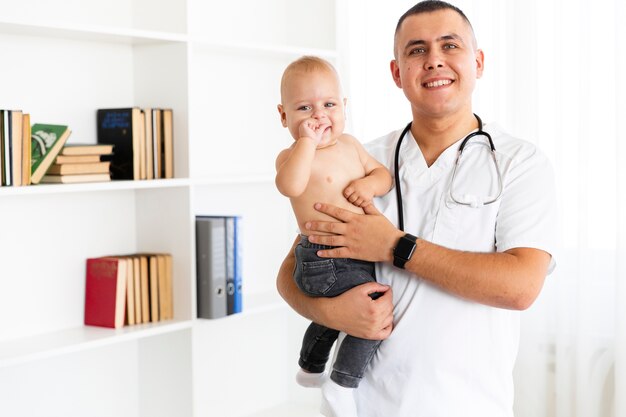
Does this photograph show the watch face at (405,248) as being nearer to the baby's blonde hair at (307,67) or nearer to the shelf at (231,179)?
the baby's blonde hair at (307,67)

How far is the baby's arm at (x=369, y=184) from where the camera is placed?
203 cm

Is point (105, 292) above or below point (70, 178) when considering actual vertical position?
below

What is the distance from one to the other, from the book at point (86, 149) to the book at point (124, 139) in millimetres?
60

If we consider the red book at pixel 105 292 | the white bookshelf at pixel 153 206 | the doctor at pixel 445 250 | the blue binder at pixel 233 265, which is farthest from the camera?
the blue binder at pixel 233 265

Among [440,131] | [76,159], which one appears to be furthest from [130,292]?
[440,131]

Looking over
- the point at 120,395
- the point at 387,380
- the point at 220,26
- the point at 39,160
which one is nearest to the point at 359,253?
the point at 387,380

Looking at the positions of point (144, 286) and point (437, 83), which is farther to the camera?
point (144, 286)

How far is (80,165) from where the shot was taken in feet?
9.19

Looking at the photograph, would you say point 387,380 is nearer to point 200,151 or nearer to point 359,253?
point 359,253

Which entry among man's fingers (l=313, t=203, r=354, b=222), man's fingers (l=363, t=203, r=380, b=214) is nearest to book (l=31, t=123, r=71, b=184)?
man's fingers (l=313, t=203, r=354, b=222)

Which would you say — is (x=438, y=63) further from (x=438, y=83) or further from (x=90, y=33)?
(x=90, y=33)

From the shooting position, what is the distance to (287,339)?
3.86 m

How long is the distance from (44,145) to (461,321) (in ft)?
4.88

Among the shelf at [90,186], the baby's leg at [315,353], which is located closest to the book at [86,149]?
the shelf at [90,186]
